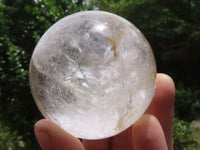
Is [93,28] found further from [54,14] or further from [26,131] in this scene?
[26,131]

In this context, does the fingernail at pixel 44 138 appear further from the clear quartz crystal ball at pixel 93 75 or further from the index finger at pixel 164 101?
the index finger at pixel 164 101

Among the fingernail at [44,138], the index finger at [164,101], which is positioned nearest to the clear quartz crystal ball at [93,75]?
the fingernail at [44,138]

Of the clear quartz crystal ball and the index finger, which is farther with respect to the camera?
the index finger

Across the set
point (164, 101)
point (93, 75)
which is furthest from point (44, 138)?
point (164, 101)

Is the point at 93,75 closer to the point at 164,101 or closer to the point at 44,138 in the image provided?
the point at 44,138

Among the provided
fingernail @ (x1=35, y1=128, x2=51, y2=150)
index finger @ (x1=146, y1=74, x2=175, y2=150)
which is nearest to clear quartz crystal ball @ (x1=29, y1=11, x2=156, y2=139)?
fingernail @ (x1=35, y1=128, x2=51, y2=150)

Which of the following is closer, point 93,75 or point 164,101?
point 93,75

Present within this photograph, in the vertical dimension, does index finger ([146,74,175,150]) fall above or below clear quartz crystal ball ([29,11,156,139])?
below

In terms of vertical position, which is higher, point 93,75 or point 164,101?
point 93,75

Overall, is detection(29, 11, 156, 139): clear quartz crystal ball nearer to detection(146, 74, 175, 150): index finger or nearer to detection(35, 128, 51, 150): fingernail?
detection(35, 128, 51, 150): fingernail

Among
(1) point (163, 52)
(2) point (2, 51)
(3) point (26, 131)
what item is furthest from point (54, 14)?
(1) point (163, 52)
